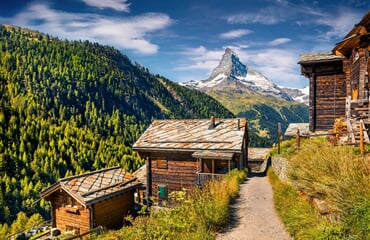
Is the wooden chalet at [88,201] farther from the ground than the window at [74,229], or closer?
farther from the ground

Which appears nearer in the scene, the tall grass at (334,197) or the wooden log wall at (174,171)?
the tall grass at (334,197)

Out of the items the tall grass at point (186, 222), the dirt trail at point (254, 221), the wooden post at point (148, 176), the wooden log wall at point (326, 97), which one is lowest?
the wooden post at point (148, 176)

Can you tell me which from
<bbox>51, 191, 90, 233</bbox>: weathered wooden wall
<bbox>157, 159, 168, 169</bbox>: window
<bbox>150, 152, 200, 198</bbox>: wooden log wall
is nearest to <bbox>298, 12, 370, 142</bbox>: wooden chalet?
<bbox>150, 152, 200, 198</bbox>: wooden log wall

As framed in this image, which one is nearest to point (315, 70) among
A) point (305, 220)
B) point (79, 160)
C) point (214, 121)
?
point (214, 121)

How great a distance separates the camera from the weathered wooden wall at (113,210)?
Answer: 20987mm

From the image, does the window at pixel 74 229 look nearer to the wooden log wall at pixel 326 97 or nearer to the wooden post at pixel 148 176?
the wooden post at pixel 148 176

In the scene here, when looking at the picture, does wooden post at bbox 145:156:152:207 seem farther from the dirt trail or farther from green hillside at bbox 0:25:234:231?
green hillside at bbox 0:25:234:231

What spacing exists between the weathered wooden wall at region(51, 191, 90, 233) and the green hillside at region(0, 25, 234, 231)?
6807cm

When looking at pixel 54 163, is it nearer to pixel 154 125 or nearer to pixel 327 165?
pixel 154 125

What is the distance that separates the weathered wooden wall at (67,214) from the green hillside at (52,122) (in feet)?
223

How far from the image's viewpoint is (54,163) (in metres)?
104

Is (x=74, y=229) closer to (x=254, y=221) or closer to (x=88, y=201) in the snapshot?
(x=88, y=201)

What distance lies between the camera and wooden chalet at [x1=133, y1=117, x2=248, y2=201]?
2355 centimetres

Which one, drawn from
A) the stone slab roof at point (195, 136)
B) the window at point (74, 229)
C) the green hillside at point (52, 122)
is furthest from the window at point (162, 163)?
the green hillside at point (52, 122)
